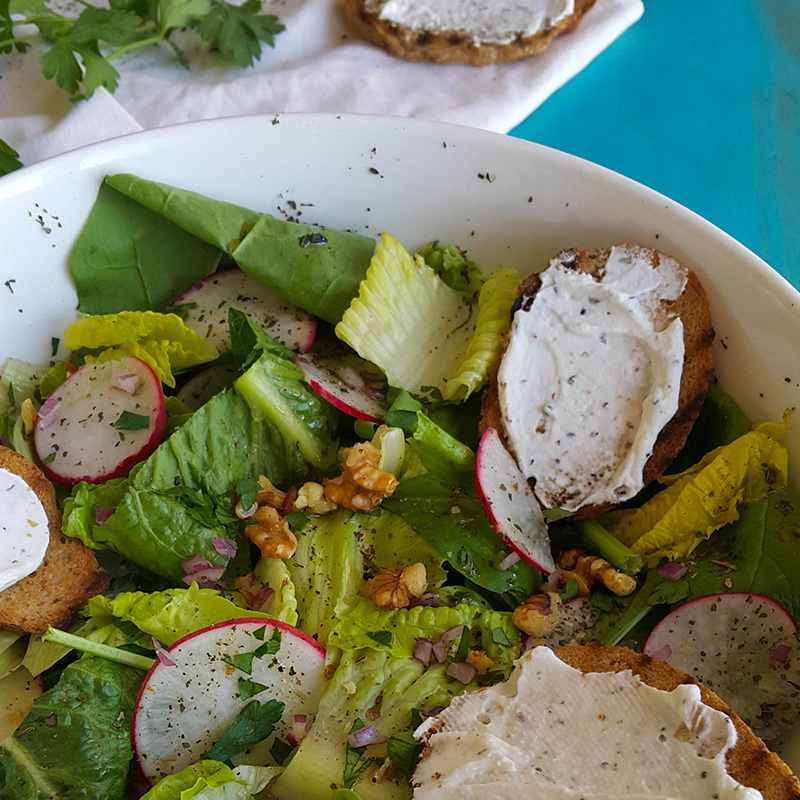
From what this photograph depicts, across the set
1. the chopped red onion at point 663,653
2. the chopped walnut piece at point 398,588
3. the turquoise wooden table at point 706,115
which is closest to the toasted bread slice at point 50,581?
the chopped walnut piece at point 398,588

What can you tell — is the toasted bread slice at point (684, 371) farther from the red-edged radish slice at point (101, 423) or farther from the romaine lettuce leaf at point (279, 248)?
the red-edged radish slice at point (101, 423)

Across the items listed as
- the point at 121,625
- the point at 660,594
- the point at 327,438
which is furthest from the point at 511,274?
the point at 121,625

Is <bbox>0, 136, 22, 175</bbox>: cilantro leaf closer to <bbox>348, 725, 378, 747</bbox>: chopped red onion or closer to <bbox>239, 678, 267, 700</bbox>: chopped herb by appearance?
<bbox>239, 678, 267, 700</bbox>: chopped herb

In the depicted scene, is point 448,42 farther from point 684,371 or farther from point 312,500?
point 312,500

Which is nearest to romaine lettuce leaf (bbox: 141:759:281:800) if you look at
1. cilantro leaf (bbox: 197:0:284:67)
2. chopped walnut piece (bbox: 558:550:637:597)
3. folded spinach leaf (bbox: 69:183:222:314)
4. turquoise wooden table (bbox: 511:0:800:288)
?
chopped walnut piece (bbox: 558:550:637:597)

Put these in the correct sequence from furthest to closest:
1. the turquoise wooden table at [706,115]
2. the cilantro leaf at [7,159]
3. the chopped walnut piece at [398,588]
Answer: the turquoise wooden table at [706,115]
the cilantro leaf at [7,159]
the chopped walnut piece at [398,588]

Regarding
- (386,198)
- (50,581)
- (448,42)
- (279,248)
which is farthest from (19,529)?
(448,42)
